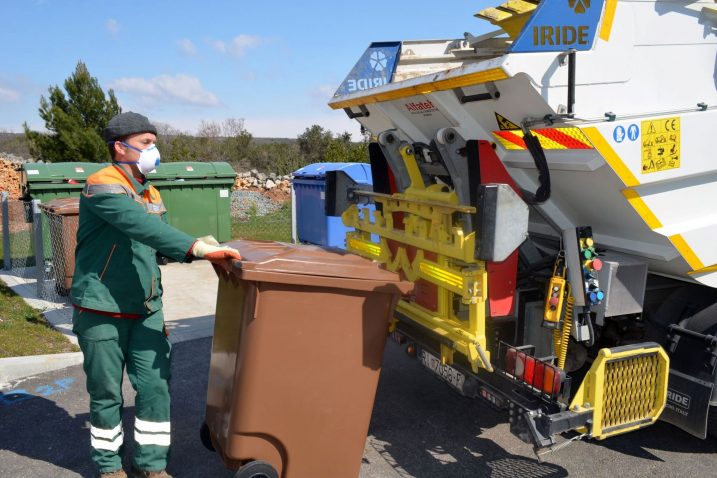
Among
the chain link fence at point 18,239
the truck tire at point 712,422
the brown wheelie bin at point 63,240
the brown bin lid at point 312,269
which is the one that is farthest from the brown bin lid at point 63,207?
the truck tire at point 712,422

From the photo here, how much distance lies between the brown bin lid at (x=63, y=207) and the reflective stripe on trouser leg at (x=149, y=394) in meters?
4.08

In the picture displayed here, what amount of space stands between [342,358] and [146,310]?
103 cm

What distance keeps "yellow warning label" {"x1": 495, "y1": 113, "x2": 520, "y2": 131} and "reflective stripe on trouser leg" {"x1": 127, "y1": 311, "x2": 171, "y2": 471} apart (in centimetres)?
200

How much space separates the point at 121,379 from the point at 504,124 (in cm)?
231

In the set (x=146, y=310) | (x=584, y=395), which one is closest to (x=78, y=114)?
(x=146, y=310)

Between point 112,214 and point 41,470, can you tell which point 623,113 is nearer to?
point 112,214

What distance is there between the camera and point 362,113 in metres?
4.28

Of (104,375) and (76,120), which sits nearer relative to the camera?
(104,375)

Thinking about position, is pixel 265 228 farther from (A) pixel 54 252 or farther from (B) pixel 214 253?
(B) pixel 214 253

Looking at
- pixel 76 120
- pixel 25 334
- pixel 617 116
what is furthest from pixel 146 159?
pixel 76 120

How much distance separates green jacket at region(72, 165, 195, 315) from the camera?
2.85 metres

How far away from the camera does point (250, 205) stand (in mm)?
17078

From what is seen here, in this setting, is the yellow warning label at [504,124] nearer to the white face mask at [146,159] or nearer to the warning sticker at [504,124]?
the warning sticker at [504,124]

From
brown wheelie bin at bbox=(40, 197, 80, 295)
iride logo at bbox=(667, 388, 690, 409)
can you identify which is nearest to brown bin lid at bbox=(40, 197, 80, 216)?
brown wheelie bin at bbox=(40, 197, 80, 295)
